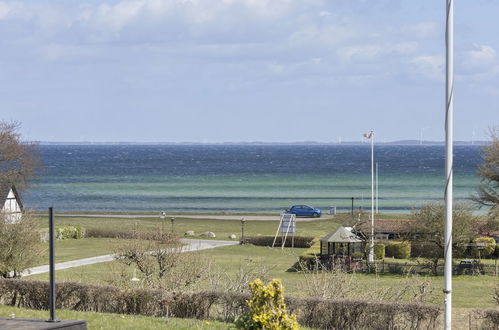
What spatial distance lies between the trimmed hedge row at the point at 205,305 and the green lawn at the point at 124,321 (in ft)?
2.08

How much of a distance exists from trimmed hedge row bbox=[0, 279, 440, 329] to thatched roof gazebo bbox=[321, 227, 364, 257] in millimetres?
22865

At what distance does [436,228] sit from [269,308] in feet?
96.2

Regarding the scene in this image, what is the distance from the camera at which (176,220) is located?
71.2 metres

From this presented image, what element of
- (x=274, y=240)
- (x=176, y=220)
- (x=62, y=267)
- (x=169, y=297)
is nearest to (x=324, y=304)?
(x=169, y=297)

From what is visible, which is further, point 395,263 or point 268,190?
point 268,190

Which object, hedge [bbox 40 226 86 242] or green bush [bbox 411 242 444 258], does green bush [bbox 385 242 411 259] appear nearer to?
green bush [bbox 411 242 444 258]

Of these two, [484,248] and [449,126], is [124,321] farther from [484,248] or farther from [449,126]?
[484,248]

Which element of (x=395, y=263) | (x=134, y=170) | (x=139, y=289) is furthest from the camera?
(x=134, y=170)

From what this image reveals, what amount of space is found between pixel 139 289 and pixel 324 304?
4.77 metres

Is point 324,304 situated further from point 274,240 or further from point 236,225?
point 236,225

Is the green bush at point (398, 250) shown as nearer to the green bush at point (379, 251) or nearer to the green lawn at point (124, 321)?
the green bush at point (379, 251)

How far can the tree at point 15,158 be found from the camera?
77875 mm

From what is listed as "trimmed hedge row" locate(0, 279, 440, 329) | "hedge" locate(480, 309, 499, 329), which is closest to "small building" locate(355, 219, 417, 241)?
"trimmed hedge row" locate(0, 279, 440, 329)

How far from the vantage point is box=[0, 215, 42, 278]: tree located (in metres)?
29.6
